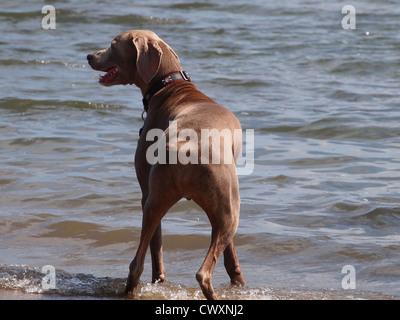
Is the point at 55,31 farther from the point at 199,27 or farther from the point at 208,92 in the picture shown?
the point at 208,92

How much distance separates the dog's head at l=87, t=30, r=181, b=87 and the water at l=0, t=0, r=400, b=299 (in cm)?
130

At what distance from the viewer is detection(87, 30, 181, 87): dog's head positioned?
4.86 meters

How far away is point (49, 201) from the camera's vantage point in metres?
6.41

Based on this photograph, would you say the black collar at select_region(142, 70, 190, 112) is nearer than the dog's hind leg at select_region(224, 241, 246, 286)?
No

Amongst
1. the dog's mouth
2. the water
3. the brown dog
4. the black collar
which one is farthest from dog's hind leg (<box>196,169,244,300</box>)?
the dog's mouth

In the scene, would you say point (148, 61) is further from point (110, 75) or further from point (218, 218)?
point (218, 218)

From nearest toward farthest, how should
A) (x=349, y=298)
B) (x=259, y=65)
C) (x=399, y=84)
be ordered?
(x=349, y=298) → (x=399, y=84) → (x=259, y=65)

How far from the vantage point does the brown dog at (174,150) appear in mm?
3912

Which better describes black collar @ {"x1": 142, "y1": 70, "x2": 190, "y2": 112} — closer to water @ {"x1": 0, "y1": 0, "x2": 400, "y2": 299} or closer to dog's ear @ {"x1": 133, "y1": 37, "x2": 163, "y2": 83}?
dog's ear @ {"x1": 133, "y1": 37, "x2": 163, "y2": 83}

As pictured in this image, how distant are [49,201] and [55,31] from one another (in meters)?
8.59

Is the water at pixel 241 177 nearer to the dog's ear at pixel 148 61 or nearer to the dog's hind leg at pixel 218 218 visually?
the dog's hind leg at pixel 218 218

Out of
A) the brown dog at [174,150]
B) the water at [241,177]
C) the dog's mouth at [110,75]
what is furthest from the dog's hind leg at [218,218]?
the dog's mouth at [110,75]

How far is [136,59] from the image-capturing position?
503cm
